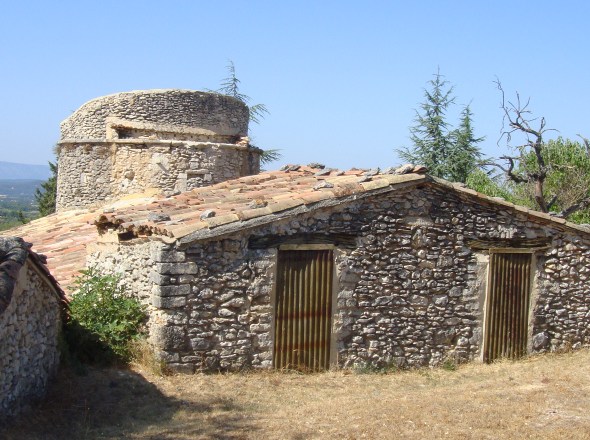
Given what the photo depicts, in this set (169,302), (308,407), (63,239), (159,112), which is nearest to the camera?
(308,407)

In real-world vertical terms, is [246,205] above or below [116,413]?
above

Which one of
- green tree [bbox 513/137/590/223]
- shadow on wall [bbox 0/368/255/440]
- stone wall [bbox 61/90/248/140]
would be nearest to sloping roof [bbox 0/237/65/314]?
shadow on wall [bbox 0/368/255/440]

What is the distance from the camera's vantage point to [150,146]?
55.5 feet

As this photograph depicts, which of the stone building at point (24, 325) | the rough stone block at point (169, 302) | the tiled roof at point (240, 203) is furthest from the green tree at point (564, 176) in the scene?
the stone building at point (24, 325)

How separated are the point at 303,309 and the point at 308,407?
1.86 m

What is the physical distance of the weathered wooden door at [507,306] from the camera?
10.7 metres

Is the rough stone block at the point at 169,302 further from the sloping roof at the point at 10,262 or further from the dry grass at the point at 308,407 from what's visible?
the sloping roof at the point at 10,262

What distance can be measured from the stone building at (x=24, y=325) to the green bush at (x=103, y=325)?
2.45ft

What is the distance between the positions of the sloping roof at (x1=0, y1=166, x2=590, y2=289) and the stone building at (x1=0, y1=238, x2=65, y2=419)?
5.74 ft

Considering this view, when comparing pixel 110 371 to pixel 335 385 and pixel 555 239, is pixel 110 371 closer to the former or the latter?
pixel 335 385

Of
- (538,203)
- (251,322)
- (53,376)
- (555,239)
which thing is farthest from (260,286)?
(538,203)

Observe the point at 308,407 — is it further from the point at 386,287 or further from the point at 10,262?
the point at 10,262

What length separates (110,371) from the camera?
8680 mm

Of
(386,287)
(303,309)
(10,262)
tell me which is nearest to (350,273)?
(386,287)
